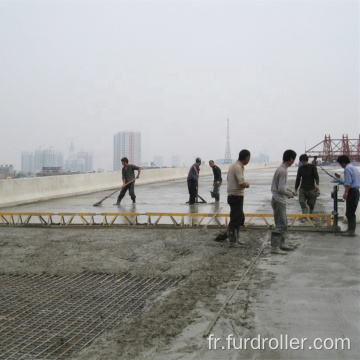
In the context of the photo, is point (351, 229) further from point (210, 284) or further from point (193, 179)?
point (193, 179)

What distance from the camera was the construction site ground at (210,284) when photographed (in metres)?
4.72

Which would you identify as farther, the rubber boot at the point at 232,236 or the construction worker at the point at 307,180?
the construction worker at the point at 307,180

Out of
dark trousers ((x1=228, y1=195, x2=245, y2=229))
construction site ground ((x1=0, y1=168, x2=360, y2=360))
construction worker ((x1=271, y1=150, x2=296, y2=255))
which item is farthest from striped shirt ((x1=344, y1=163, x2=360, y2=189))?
dark trousers ((x1=228, y1=195, x2=245, y2=229))

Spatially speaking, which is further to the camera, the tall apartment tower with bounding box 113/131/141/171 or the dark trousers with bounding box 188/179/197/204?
the tall apartment tower with bounding box 113/131/141/171

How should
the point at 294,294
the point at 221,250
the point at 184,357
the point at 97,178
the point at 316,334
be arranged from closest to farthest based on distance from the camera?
the point at 184,357
the point at 316,334
the point at 294,294
the point at 221,250
the point at 97,178

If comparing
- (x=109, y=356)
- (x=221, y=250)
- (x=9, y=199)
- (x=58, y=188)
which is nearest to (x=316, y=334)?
(x=109, y=356)

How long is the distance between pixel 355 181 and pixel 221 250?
3.26 metres

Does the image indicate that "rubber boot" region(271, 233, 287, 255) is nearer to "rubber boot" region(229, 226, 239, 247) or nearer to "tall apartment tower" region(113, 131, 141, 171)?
"rubber boot" region(229, 226, 239, 247)

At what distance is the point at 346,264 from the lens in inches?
323

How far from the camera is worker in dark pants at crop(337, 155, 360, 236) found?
420 inches

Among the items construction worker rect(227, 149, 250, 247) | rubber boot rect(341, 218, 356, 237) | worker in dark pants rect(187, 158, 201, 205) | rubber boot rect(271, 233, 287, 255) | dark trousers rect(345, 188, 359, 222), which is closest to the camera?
rubber boot rect(271, 233, 287, 255)

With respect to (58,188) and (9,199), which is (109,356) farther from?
(58,188)

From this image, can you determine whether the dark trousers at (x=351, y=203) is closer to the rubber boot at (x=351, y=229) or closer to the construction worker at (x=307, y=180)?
the rubber boot at (x=351, y=229)

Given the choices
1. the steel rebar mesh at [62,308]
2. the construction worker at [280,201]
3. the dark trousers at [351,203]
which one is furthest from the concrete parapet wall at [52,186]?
the dark trousers at [351,203]
